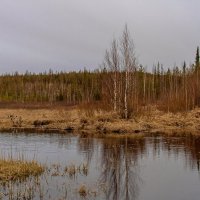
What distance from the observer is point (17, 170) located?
15469 mm

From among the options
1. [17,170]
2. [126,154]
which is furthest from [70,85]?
[17,170]

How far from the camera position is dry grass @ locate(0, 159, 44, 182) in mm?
14845

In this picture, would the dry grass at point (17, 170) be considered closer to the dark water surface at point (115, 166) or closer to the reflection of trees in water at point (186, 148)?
the dark water surface at point (115, 166)

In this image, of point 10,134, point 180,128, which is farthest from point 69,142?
point 180,128

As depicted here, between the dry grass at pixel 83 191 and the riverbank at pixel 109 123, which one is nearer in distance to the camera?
the dry grass at pixel 83 191

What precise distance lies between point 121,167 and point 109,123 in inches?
691

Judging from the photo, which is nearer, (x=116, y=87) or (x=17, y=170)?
(x=17, y=170)

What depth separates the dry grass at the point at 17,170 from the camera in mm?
14845

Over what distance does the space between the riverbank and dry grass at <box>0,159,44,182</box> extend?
17.1 metres

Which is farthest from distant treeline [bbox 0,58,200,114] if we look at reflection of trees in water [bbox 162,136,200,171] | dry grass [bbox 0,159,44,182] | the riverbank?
dry grass [bbox 0,159,44,182]

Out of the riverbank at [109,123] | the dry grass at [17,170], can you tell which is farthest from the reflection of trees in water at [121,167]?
the riverbank at [109,123]

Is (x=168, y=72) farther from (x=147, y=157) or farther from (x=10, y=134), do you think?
(x=147, y=157)

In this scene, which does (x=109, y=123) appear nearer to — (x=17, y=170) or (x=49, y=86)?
(x=17, y=170)

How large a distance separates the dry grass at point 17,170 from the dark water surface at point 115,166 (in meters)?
0.49
